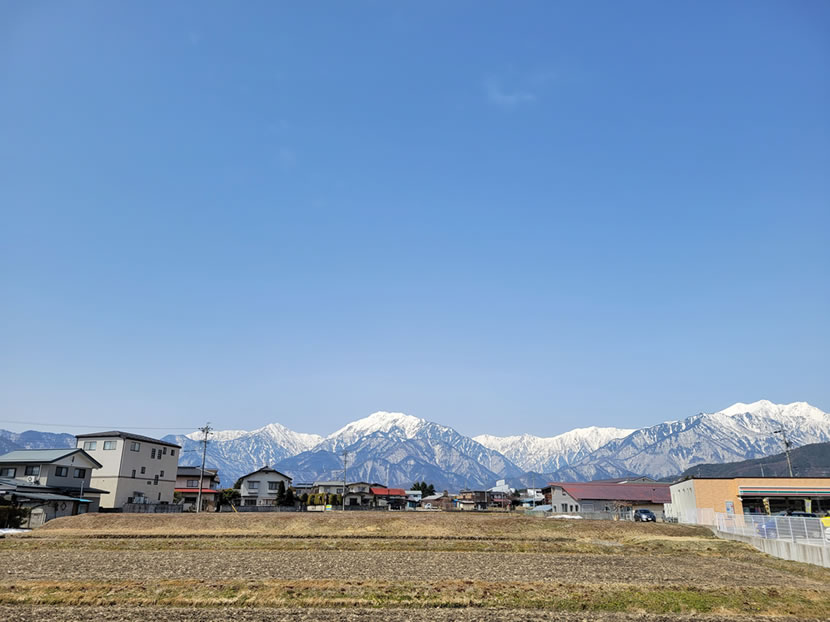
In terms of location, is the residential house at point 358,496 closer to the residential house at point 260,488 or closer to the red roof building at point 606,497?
the residential house at point 260,488

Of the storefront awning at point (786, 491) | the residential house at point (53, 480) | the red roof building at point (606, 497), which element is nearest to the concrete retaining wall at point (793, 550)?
the storefront awning at point (786, 491)

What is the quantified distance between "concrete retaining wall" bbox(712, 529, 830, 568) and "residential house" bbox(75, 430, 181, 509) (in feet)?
246

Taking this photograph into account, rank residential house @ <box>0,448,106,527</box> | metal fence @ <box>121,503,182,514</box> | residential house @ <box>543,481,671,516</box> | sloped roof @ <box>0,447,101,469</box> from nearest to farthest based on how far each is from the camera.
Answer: residential house @ <box>0,448,106,527</box> < metal fence @ <box>121,503,182,514</box> < sloped roof @ <box>0,447,101,469</box> < residential house @ <box>543,481,671,516</box>

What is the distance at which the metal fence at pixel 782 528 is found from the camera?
33.2 m

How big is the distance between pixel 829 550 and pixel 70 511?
73.2m

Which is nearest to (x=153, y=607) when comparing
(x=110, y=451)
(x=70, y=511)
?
(x=70, y=511)

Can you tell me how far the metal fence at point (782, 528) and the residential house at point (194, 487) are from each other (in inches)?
3375

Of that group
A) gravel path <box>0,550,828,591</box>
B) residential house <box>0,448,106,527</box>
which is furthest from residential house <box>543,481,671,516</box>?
residential house <box>0,448,106,527</box>

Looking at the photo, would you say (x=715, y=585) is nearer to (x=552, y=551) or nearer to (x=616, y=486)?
(x=552, y=551)

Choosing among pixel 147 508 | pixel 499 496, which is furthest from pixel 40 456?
pixel 499 496

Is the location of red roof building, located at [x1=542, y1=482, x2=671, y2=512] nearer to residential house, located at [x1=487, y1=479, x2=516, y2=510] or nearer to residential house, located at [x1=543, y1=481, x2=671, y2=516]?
residential house, located at [x1=543, y1=481, x2=671, y2=516]

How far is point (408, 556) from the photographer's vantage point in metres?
35.2

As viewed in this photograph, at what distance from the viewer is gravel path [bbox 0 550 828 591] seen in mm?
26312

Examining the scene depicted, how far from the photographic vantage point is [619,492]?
104438 millimetres
